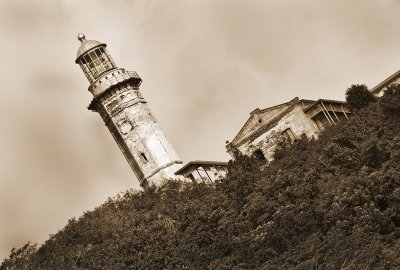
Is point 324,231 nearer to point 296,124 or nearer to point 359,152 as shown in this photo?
point 359,152

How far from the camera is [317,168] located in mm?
31828

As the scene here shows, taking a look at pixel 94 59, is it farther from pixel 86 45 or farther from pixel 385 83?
pixel 385 83

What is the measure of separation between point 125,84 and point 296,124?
15104 millimetres

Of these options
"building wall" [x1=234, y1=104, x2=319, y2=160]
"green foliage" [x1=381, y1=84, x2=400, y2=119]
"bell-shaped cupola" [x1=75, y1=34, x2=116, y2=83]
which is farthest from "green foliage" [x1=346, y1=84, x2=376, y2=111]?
"bell-shaped cupola" [x1=75, y1=34, x2=116, y2=83]

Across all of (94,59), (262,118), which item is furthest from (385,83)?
(94,59)

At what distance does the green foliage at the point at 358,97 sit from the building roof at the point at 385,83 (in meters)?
4.31

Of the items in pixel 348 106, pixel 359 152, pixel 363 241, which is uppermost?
pixel 348 106

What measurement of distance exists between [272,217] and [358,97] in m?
14.9

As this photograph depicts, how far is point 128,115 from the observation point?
159ft

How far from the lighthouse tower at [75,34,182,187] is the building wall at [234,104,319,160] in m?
6.43

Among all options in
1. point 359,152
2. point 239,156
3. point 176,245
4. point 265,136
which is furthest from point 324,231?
point 265,136

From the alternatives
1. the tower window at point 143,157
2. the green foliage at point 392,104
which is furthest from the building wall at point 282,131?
the green foliage at point 392,104

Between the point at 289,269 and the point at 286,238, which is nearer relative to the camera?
the point at 289,269

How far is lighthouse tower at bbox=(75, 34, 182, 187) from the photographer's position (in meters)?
46.9
